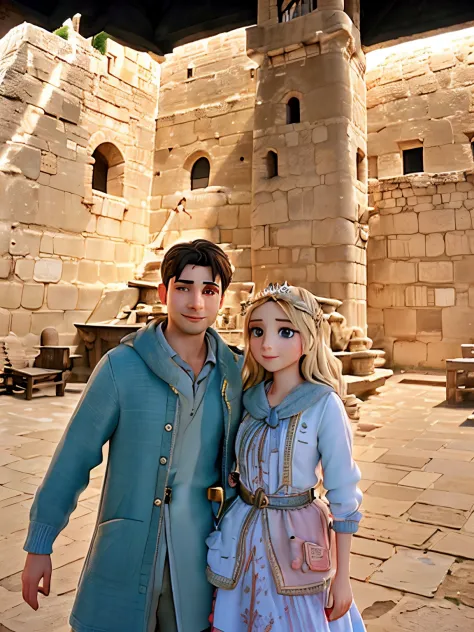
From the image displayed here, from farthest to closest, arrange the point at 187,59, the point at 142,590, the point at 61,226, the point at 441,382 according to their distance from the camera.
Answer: the point at 187,59
the point at 61,226
the point at 441,382
the point at 142,590

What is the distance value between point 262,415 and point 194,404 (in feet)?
0.66

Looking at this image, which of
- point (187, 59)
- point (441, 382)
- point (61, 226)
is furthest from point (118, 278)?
point (441, 382)

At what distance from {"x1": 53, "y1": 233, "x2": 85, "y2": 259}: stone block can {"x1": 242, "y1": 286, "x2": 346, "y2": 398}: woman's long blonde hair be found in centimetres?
826

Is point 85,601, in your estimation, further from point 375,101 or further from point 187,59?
point 187,59

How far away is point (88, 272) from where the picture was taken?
9609 mm

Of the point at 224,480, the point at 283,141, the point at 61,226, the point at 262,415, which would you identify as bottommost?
the point at 224,480

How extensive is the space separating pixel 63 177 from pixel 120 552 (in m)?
8.92

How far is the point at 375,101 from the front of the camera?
10.4 meters

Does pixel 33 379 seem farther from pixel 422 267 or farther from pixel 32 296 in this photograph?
pixel 422 267

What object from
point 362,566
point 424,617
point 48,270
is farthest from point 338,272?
point 424,617

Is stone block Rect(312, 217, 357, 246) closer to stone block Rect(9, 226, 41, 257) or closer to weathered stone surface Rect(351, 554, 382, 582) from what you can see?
stone block Rect(9, 226, 41, 257)

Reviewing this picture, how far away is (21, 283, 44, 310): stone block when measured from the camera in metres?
8.48

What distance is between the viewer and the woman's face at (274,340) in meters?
1.42

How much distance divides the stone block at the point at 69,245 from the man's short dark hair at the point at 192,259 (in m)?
8.18
